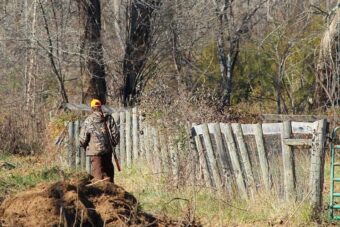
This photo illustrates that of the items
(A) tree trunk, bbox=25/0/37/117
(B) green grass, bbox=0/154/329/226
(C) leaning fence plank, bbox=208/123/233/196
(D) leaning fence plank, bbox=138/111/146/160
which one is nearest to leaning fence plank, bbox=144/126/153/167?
(D) leaning fence plank, bbox=138/111/146/160

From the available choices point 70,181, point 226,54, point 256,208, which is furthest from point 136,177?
point 226,54

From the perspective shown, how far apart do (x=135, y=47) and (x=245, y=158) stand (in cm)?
1356

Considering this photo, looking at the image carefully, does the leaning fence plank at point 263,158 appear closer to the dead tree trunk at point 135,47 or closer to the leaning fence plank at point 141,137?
the leaning fence plank at point 141,137

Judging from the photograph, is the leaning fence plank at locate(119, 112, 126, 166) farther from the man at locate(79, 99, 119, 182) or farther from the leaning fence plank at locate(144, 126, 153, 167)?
the man at locate(79, 99, 119, 182)

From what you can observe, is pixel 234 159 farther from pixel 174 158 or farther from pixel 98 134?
pixel 98 134

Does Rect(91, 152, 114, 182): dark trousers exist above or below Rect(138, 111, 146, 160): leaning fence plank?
below

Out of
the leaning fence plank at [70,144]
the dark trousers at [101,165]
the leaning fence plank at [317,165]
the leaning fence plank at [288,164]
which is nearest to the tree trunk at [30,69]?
the leaning fence plank at [70,144]

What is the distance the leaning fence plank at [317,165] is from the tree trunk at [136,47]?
13940 mm

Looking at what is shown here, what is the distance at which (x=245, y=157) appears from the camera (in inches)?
412

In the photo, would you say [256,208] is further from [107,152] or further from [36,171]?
[36,171]

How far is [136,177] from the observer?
1411 centimetres

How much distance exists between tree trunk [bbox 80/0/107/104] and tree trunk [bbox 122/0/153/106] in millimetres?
1042

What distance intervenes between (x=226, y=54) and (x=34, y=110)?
1086 cm

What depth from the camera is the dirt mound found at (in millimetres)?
7164
